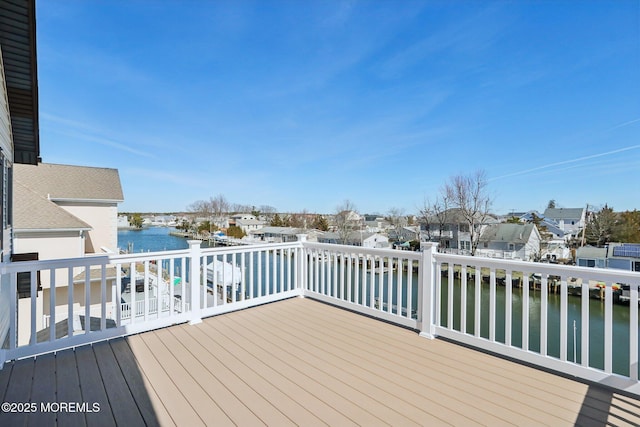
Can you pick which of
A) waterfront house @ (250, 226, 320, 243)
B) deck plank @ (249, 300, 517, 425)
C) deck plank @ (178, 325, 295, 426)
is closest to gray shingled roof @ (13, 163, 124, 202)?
deck plank @ (178, 325, 295, 426)

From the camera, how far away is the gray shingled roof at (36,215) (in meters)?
8.30

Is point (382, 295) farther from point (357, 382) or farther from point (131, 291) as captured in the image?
point (131, 291)

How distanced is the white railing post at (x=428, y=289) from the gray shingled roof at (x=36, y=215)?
10.2 metres

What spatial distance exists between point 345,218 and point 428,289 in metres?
31.1

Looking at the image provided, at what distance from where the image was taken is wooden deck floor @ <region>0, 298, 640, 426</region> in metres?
1.79

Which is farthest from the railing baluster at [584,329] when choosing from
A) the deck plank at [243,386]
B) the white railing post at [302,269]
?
the white railing post at [302,269]

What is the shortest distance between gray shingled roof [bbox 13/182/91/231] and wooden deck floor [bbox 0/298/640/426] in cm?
813

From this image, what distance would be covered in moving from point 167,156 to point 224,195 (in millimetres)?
27972

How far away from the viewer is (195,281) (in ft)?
11.5

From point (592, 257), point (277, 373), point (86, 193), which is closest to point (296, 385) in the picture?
point (277, 373)

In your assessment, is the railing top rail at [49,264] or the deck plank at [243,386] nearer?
the deck plank at [243,386]

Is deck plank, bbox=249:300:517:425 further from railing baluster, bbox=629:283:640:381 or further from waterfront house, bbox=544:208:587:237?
waterfront house, bbox=544:208:587:237

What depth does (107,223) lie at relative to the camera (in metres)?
13.2

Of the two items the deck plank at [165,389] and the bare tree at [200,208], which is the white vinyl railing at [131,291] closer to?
the deck plank at [165,389]
